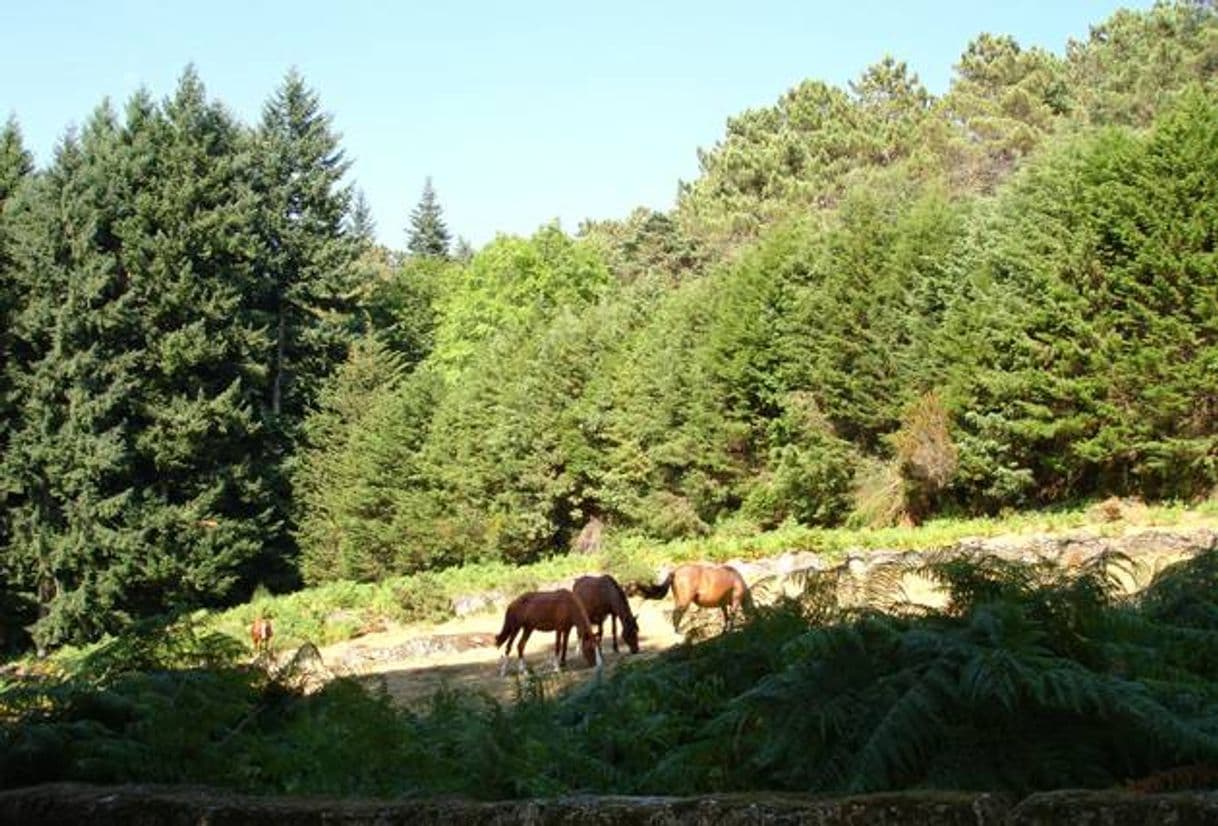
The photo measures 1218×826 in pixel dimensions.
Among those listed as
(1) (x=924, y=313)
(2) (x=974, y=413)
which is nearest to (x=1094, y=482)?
(2) (x=974, y=413)

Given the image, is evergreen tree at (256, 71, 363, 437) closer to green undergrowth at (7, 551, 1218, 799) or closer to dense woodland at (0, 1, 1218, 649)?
dense woodland at (0, 1, 1218, 649)

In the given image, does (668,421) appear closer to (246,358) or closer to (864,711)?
(246,358)

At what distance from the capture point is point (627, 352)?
43406mm

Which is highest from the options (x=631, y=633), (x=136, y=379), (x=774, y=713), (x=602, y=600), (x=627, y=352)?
(x=136, y=379)

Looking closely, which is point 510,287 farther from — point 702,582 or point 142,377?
point 702,582

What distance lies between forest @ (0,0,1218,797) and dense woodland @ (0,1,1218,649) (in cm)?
12

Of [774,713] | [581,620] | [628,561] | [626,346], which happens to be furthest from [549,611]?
[626,346]

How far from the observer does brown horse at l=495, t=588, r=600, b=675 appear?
18.0 meters

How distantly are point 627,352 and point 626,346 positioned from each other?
83 cm

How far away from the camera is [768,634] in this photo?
17.1 feet

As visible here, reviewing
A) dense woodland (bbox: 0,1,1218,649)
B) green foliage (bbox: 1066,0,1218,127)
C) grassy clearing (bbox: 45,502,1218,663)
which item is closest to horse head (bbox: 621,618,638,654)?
grassy clearing (bbox: 45,502,1218,663)

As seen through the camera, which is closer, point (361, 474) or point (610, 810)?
point (610, 810)

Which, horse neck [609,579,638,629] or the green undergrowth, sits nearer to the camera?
the green undergrowth

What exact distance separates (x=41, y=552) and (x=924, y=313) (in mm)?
30125
